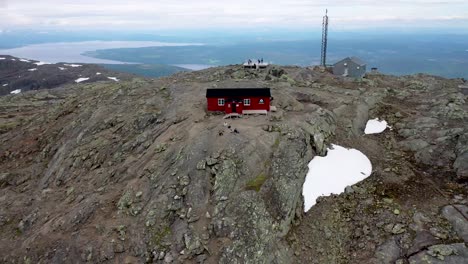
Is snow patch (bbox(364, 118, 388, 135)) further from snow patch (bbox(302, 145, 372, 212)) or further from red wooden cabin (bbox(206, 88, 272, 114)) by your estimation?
red wooden cabin (bbox(206, 88, 272, 114))

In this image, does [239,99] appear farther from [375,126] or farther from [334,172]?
[375,126]

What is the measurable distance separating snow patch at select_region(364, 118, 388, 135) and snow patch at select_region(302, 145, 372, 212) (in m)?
6.73

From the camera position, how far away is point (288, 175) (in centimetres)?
3253

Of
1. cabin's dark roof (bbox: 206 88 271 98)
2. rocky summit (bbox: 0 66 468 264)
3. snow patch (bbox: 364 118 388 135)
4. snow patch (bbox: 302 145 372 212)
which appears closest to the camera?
rocky summit (bbox: 0 66 468 264)

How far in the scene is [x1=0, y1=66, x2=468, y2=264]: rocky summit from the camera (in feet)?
90.3

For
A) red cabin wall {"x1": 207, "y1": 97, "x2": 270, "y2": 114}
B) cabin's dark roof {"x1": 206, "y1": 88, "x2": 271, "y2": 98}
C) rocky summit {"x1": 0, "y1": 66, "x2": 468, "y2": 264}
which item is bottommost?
rocky summit {"x1": 0, "y1": 66, "x2": 468, "y2": 264}

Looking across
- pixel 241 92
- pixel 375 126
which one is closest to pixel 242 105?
pixel 241 92

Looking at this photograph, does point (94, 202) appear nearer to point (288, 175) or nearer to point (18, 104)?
point (288, 175)

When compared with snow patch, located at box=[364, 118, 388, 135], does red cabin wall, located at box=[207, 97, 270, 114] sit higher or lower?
higher

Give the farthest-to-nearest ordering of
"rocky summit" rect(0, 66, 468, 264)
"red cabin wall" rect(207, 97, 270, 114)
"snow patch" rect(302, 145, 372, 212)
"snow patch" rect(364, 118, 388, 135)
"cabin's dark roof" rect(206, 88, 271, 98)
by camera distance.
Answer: "snow patch" rect(364, 118, 388, 135) → "red cabin wall" rect(207, 97, 270, 114) → "cabin's dark roof" rect(206, 88, 271, 98) → "snow patch" rect(302, 145, 372, 212) → "rocky summit" rect(0, 66, 468, 264)

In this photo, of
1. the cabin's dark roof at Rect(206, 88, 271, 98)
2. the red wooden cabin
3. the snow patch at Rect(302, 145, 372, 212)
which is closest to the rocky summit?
the snow patch at Rect(302, 145, 372, 212)

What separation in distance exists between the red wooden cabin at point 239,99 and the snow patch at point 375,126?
14.0 metres

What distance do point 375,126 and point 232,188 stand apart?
25159 millimetres

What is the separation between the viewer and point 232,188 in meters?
30.2
